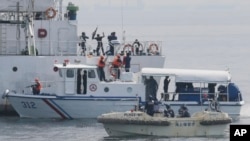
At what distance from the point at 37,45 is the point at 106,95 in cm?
512

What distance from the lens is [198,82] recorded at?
145 feet

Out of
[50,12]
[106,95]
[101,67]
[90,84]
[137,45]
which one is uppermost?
[50,12]

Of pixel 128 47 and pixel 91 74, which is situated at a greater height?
pixel 128 47

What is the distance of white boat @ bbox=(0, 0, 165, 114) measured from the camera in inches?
1805

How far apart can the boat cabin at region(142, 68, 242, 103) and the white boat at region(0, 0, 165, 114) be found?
3.49 m

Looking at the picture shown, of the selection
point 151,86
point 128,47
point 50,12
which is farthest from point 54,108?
point 128,47

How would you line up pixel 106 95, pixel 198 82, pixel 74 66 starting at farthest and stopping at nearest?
pixel 74 66, pixel 106 95, pixel 198 82

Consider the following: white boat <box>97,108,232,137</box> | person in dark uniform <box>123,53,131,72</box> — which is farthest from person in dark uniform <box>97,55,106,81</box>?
white boat <box>97,108,232,137</box>

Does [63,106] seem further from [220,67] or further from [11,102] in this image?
[220,67]

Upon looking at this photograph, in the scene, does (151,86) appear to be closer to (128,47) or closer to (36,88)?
(128,47)

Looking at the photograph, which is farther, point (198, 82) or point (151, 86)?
point (151, 86)

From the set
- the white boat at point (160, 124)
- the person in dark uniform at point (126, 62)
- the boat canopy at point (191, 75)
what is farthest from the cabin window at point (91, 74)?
the white boat at point (160, 124)

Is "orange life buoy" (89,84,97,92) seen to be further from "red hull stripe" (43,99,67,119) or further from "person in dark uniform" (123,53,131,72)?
"person in dark uniform" (123,53,131,72)

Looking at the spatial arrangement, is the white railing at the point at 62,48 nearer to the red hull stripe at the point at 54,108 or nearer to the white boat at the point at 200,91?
the red hull stripe at the point at 54,108
